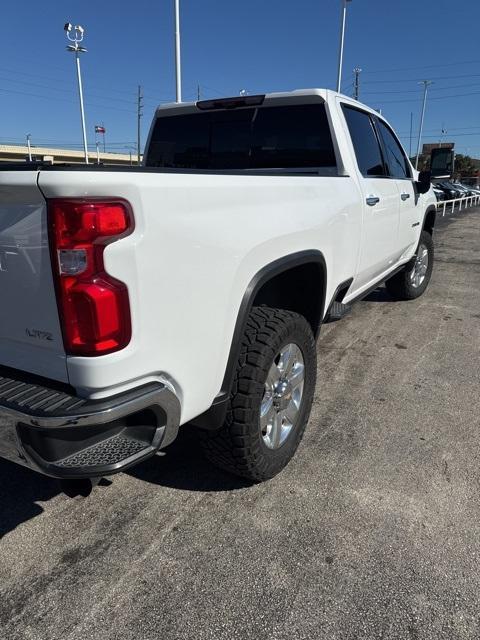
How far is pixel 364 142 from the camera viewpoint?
12.9ft

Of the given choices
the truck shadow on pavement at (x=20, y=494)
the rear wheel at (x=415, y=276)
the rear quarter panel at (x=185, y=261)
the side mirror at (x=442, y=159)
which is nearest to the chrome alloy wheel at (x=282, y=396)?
the rear quarter panel at (x=185, y=261)

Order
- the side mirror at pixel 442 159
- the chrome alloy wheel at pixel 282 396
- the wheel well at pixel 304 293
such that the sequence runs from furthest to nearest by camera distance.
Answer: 1. the side mirror at pixel 442 159
2. the wheel well at pixel 304 293
3. the chrome alloy wheel at pixel 282 396

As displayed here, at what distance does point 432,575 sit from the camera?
6.77 feet

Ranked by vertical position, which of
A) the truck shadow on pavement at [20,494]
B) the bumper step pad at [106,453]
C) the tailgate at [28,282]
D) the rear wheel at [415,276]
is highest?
the tailgate at [28,282]

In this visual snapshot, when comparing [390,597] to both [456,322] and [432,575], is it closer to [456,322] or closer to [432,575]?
[432,575]

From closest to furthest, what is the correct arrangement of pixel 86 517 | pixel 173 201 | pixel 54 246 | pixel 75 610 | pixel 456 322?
1. pixel 54 246
2. pixel 173 201
3. pixel 75 610
4. pixel 86 517
5. pixel 456 322

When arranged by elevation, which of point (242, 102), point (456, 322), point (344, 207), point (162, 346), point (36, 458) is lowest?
point (456, 322)

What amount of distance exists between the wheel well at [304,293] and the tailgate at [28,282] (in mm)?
1369

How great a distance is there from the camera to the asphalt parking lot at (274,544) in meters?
1.87

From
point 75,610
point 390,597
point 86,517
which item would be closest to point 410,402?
point 390,597

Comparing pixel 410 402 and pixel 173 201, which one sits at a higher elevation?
pixel 173 201

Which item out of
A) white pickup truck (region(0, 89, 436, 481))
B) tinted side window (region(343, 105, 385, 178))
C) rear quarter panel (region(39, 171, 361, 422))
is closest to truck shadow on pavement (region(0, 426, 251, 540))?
white pickup truck (region(0, 89, 436, 481))

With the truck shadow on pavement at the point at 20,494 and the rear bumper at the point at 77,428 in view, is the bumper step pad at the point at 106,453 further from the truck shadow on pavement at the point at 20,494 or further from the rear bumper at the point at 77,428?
the truck shadow on pavement at the point at 20,494

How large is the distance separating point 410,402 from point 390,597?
6.06 ft
